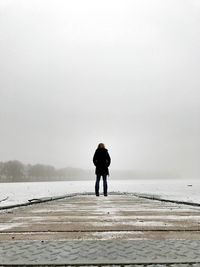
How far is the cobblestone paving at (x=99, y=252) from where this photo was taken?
4199mm

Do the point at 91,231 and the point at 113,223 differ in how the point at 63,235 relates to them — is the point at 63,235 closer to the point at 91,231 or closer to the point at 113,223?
the point at 91,231

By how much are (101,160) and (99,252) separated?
1642 centimetres

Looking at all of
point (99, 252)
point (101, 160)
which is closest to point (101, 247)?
point (99, 252)

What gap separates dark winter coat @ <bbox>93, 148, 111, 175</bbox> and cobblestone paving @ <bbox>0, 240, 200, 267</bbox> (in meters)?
15.5

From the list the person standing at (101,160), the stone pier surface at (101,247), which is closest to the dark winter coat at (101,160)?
the person standing at (101,160)

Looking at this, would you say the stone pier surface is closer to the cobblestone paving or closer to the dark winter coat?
the cobblestone paving

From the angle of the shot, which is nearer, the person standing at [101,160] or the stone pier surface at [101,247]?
the stone pier surface at [101,247]

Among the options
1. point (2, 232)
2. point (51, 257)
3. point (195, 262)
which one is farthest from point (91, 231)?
point (195, 262)

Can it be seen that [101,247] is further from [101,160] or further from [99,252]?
[101,160]

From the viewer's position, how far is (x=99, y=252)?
4723 millimetres

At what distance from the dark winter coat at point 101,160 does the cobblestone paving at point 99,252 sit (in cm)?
1549

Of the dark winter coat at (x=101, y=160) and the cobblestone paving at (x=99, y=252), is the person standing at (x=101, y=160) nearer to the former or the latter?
the dark winter coat at (x=101, y=160)

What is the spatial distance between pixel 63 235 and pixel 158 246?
1.81m

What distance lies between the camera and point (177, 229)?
7047 millimetres
